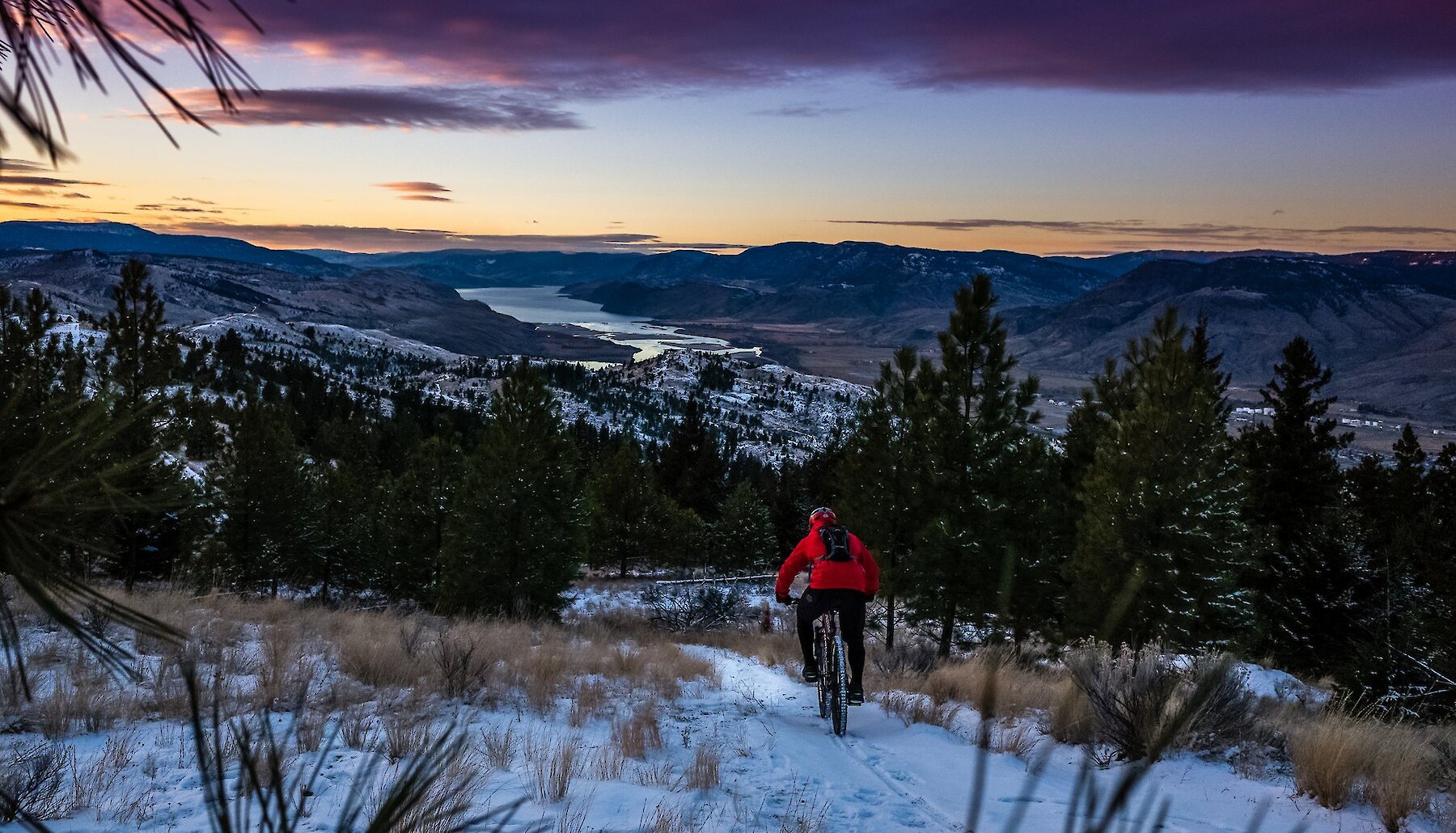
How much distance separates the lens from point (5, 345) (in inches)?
494

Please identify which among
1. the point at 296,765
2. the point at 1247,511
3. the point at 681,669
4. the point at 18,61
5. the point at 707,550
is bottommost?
the point at 707,550

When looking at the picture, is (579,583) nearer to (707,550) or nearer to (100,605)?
(707,550)

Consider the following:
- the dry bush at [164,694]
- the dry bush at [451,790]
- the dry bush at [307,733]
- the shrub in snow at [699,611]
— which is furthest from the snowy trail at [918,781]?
the shrub in snow at [699,611]

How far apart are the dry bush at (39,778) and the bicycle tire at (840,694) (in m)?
5.23

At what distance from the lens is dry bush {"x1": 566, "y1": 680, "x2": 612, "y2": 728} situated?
629 cm

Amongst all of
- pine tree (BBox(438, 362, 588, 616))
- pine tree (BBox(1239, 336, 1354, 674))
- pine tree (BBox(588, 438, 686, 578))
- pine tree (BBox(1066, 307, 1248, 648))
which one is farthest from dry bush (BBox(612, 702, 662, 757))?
pine tree (BBox(588, 438, 686, 578))

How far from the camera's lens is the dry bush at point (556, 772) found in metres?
4.51

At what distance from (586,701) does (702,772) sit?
6.60 feet

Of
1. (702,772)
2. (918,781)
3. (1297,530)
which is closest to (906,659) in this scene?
(918,781)

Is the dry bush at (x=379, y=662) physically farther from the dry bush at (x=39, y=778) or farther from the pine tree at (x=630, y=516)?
the pine tree at (x=630, y=516)

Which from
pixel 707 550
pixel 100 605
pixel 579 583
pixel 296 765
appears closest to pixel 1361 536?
pixel 296 765

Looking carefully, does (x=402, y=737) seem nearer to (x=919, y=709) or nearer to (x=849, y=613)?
(x=849, y=613)

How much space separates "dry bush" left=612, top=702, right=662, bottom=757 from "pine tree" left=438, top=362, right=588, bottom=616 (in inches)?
750

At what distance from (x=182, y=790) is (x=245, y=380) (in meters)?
123
